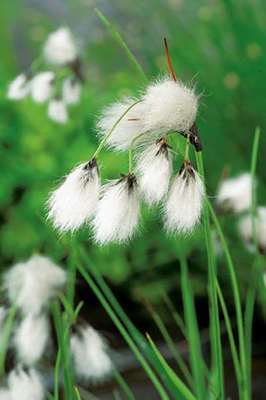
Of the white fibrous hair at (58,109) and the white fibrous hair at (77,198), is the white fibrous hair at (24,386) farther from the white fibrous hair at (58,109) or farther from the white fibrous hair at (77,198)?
the white fibrous hair at (58,109)

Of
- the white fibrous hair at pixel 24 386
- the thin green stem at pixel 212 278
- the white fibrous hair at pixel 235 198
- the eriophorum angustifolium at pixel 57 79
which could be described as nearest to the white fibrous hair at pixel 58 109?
the eriophorum angustifolium at pixel 57 79

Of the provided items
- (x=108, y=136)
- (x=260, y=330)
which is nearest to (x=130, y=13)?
(x=260, y=330)

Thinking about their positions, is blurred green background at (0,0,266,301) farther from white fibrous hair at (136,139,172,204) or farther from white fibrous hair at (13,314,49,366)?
white fibrous hair at (136,139,172,204)

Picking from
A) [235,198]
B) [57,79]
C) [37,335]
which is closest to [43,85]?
[57,79]

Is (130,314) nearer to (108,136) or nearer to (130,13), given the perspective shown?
(130,13)

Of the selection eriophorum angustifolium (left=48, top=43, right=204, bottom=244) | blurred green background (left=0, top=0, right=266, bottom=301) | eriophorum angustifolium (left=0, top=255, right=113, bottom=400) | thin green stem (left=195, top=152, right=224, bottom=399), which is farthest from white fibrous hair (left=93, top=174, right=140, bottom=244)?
blurred green background (left=0, top=0, right=266, bottom=301)

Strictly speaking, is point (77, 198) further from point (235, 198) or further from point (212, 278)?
point (235, 198)
